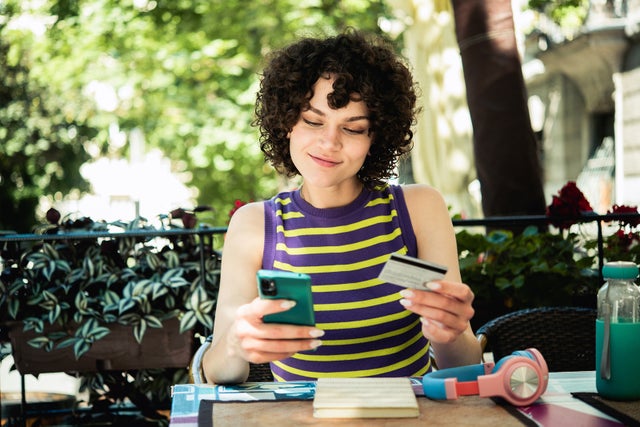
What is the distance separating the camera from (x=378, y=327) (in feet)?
6.55

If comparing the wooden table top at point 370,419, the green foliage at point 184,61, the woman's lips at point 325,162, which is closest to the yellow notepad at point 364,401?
the wooden table top at point 370,419

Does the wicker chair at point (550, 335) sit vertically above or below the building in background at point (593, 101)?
below

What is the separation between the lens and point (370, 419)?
1.38 meters

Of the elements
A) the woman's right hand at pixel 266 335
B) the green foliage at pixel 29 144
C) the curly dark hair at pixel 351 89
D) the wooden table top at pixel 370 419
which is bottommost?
the wooden table top at pixel 370 419

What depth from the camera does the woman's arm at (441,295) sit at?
61.4 inches

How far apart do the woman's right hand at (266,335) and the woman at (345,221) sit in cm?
30

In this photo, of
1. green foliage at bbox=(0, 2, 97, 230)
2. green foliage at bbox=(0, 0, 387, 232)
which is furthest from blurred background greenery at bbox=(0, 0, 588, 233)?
green foliage at bbox=(0, 2, 97, 230)

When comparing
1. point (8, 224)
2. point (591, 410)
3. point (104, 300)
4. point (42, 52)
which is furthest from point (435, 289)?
point (8, 224)

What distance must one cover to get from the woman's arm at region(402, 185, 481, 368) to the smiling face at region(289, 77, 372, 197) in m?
0.25

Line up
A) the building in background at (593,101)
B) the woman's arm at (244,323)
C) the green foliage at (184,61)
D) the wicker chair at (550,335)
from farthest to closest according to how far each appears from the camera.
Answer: the building in background at (593,101)
the green foliage at (184,61)
the wicker chair at (550,335)
the woman's arm at (244,323)

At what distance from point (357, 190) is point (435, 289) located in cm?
71

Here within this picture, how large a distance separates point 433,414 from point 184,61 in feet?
28.7

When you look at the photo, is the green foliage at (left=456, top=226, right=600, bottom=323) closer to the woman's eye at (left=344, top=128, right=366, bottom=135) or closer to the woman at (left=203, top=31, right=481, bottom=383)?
the woman at (left=203, top=31, right=481, bottom=383)

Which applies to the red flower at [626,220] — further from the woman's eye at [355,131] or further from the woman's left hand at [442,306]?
the woman's left hand at [442,306]
